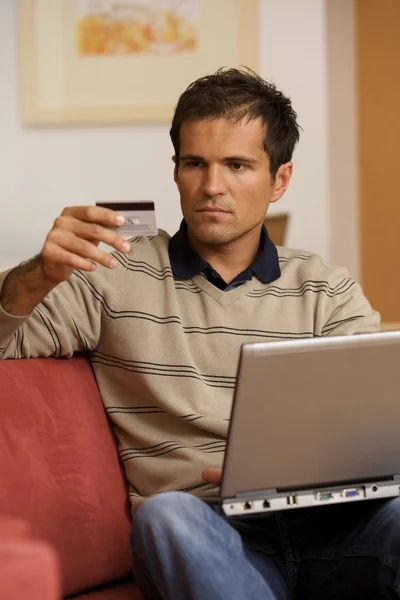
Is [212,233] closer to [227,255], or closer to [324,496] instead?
[227,255]

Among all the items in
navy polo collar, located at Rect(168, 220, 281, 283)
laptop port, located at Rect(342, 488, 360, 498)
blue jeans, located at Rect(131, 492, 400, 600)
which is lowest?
blue jeans, located at Rect(131, 492, 400, 600)

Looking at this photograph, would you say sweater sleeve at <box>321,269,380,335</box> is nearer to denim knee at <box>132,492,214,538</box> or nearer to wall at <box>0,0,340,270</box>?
denim knee at <box>132,492,214,538</box>

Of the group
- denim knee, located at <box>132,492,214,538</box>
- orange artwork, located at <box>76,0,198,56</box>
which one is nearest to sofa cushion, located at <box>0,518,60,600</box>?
denim knee, located at <box>132,492,214,538</box>

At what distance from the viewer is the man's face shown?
74.9 inches

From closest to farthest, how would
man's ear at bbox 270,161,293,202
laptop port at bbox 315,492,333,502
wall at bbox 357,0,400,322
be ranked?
1. laptop port at bbox 315,492,333,502
2. man's ear at bbox 270,161,293,202
3. wall at bbox 357,0,400,322

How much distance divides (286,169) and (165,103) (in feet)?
4.37

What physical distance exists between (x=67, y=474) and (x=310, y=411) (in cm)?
53

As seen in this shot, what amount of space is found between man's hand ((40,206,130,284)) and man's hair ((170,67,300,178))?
0.43 metres

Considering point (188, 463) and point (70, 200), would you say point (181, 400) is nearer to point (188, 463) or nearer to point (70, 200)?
point (188, 463)

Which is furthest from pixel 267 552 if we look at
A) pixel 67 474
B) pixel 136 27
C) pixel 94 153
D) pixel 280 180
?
pixel 136 27

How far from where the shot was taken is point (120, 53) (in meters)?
3.36

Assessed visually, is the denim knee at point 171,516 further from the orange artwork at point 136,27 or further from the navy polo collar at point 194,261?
the orange artwork at point 136,27

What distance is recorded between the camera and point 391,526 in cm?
156

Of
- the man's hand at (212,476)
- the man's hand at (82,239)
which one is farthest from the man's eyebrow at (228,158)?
the man's hand at (212,476)
